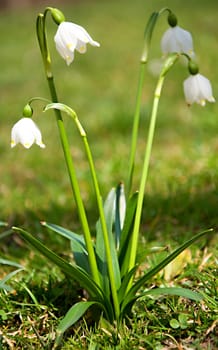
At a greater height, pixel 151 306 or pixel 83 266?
pixel 83 266

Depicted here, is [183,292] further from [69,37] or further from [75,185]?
[69,37]

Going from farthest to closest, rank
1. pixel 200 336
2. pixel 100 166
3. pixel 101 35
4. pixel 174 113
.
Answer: pixel 101 35 → pixel 174 113 → pixel 100 166 → pixel 200 336

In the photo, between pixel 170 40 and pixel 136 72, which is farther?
pixel 136 72

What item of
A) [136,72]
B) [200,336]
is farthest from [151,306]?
[136,72]

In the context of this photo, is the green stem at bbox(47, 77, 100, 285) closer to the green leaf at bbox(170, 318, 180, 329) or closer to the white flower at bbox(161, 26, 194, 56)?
the green leaf at bbox(170, 318, 180, 329)

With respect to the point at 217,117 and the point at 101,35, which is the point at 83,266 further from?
the point at 101,35

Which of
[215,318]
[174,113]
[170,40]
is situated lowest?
[174,113]

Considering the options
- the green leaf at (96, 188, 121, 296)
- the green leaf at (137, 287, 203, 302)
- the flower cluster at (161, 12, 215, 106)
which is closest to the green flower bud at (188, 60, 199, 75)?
the flower cluster at (161, 12, 215, 106)
